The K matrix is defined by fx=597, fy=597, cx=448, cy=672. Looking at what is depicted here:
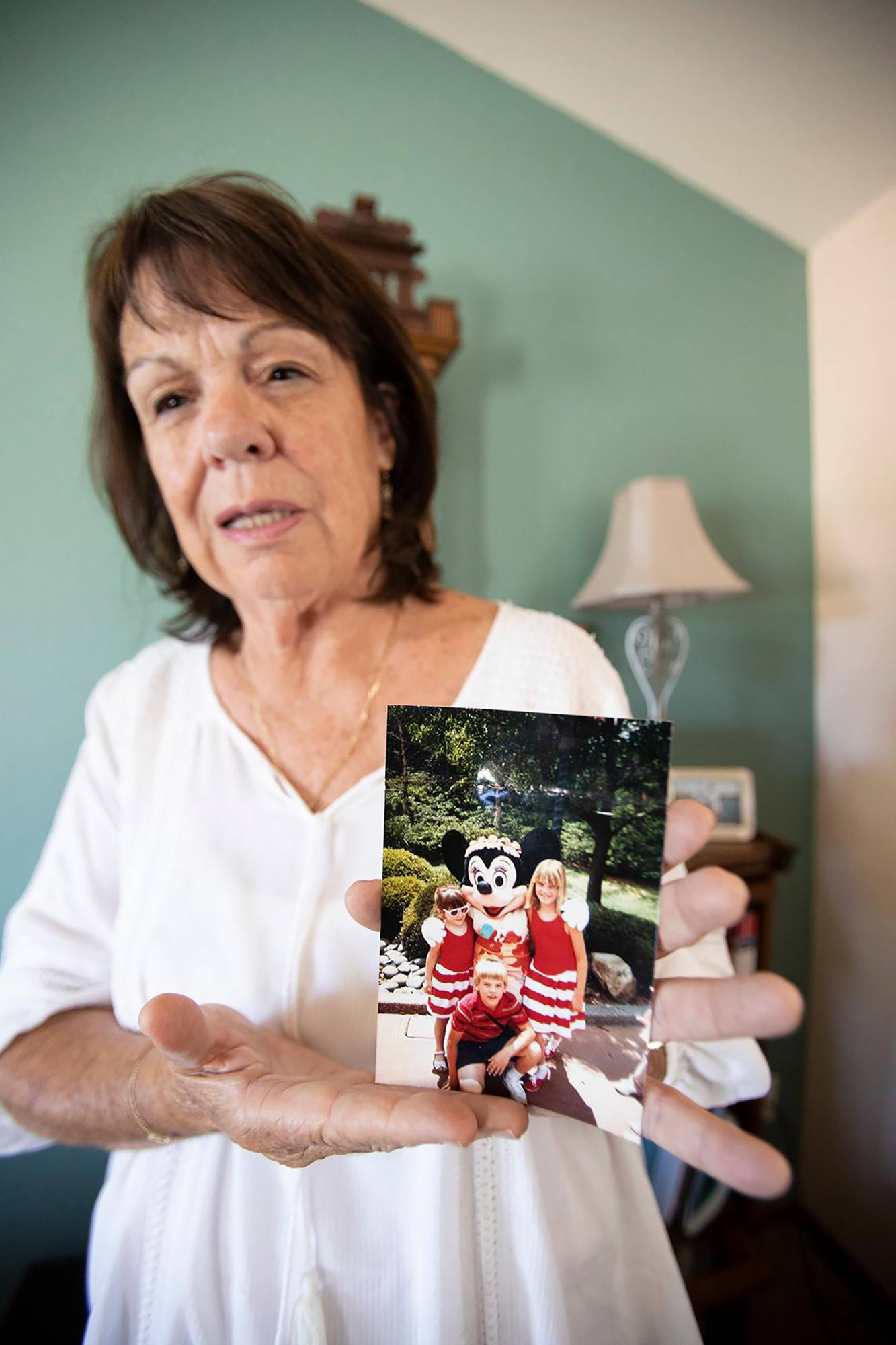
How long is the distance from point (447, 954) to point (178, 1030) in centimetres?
19

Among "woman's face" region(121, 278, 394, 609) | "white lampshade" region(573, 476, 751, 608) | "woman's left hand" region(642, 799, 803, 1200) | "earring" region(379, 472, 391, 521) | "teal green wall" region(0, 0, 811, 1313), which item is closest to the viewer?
"woman's left hand" region(642, 799, 803, 1200)

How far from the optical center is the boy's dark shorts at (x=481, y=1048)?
0.38 m

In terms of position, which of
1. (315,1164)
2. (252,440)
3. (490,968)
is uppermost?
(252,440)

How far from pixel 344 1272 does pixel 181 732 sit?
0.51m

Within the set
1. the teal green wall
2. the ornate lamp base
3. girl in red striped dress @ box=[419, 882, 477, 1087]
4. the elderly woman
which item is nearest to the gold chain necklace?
the elderly woman

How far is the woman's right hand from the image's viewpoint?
0.36m

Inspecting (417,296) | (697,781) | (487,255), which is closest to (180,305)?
(417,296)

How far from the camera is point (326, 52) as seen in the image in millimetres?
1038

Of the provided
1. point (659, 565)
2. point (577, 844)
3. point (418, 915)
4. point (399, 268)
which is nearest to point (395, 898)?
point (418, 915)

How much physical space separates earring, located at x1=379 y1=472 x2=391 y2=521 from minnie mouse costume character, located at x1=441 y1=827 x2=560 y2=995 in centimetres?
51

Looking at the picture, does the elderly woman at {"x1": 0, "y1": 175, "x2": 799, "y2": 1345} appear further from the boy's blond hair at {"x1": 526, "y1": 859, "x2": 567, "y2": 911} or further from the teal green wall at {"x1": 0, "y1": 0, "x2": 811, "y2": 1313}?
the teal green wall at {"x1": 0, "y1": 0, "x2": 811, "y2": 1313}

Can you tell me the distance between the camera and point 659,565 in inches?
41.6

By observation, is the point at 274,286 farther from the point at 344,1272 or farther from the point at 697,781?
the point at 697,781

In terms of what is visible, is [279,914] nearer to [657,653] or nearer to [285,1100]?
[285,1100]
